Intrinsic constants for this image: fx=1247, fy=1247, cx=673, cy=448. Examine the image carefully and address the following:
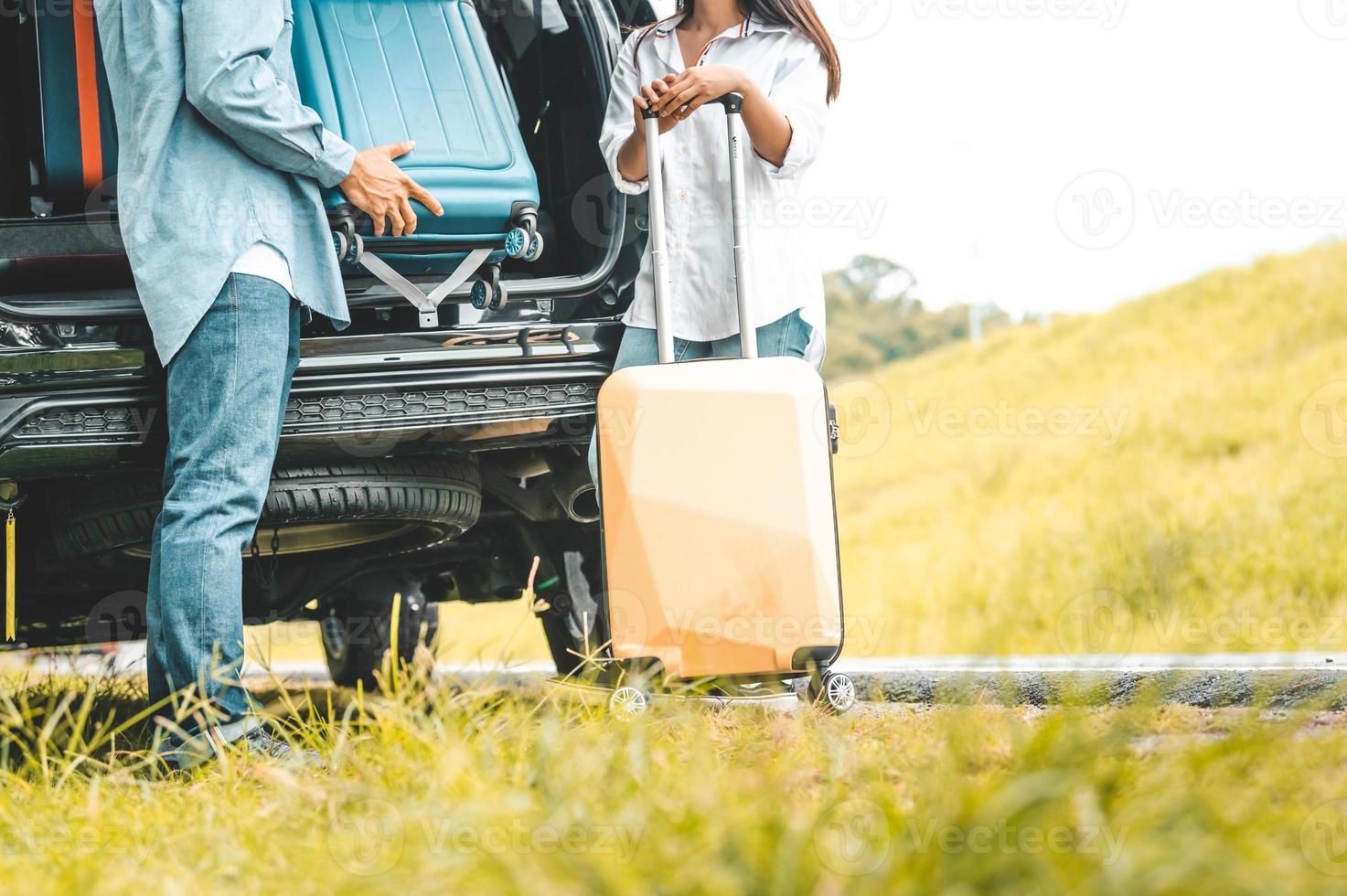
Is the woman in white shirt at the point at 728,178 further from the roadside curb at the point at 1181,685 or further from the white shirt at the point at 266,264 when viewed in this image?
the roadside curb at the point at 1181,685

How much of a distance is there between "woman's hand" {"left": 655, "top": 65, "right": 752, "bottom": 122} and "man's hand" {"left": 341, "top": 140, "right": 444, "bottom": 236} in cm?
53

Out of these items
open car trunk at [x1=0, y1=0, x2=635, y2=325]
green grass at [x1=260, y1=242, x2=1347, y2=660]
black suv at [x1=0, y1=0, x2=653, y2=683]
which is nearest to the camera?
black suv at [x1=0, y1=0, x2=653, y2=683]

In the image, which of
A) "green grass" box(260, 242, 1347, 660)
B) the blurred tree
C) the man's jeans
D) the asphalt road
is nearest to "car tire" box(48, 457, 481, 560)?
the man's jeans

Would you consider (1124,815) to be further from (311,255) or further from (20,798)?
(311,255)

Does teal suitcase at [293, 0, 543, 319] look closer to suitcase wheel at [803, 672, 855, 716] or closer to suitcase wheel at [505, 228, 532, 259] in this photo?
suitcase wheel at [505, 228, 532, 259]

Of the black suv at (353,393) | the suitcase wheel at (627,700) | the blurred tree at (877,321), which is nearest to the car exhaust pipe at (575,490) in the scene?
the black suv at (353,393)

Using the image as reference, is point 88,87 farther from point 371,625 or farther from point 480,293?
point 371,625

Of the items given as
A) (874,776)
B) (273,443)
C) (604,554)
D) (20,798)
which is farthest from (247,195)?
(874,776)

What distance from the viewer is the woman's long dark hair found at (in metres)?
2.75

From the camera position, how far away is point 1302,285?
1415cm

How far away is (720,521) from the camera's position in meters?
2.36

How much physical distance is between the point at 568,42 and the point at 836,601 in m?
1.67

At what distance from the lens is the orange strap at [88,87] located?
2.76 m

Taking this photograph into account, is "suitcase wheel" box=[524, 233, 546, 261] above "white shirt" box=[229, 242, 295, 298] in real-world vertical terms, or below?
above
